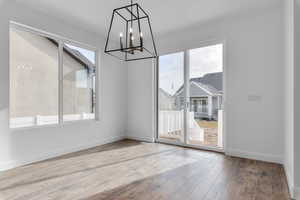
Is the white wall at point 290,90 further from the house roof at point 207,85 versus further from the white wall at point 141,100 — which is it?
the white wall at point 141,100

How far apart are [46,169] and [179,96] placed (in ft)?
10.7

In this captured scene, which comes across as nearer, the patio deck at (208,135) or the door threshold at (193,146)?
the door threshold at (193,146)

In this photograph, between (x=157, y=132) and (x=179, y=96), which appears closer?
(x=179, y=96)

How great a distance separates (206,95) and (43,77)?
3613 millimetres

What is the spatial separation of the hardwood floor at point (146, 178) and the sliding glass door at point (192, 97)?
0.71m

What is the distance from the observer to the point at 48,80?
11.9 feet

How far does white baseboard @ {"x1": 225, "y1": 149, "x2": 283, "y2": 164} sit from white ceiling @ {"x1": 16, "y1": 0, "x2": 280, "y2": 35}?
282 centimetres

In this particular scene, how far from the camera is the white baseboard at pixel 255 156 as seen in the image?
324 cm

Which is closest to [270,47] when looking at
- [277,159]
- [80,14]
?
[277,159]

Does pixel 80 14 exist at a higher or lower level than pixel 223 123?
higher

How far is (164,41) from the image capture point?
4691 millimetres

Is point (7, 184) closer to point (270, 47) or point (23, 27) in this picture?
point (23, 27)

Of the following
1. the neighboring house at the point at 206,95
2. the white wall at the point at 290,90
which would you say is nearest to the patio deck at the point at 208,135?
the neighboring house at the point at 206,95
